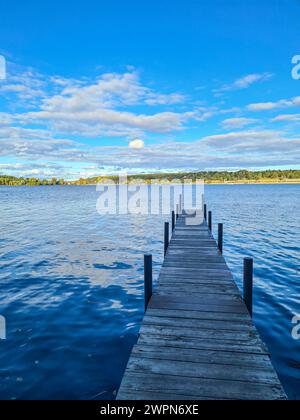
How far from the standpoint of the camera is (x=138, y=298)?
9406 mm

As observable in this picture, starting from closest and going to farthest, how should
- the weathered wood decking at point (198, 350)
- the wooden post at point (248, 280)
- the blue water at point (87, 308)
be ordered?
the weathered wood decking at point (198, 350) → the blue water at point (87, 308) → the wooden post at point (248, 280)

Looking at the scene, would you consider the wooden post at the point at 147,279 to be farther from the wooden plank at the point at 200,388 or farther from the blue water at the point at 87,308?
the wooden plank at the point at 200,388

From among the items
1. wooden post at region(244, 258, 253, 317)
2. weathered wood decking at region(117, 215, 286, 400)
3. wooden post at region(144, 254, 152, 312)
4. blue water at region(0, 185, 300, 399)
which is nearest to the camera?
weathered wood decking at region(117, 215, 286, 400)

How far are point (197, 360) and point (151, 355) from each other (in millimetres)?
772

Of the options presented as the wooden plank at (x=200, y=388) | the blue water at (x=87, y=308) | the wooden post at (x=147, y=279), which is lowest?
the blue water at (x=87, y=308)

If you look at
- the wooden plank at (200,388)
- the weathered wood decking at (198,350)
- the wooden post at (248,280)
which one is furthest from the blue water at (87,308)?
the wooden plank at (200,388)

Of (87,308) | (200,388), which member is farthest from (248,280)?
(87,308)

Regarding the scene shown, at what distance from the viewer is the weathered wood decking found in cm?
374

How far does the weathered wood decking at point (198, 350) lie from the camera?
3.74 meters

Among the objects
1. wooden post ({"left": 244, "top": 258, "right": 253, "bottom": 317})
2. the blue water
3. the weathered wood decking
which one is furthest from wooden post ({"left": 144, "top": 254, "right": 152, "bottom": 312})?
wooden post ({"left": 244, "top": 258, "right": 253, "bottom": 317})

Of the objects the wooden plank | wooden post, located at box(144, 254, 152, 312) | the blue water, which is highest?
wooden post, located at box(144, 254, 152, 312)

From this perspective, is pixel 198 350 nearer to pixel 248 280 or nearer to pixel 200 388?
pixel 200 388

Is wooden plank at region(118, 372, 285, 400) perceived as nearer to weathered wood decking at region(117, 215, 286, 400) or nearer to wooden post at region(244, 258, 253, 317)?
weathered wood decking at region(117, 215, 286, 400)

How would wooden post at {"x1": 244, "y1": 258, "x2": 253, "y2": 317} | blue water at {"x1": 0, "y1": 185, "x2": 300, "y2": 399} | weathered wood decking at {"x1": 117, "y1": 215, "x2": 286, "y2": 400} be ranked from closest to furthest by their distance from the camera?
1. weathered wood decking at {"x1": 117, "y1": 215, "x2": 286, "y2": 400}
2. blue water at {"x1": 0, "y1": 185, "x2": 300, "y2": 399}
3. wooden post at {"x1": 244, "y1": 258, "x2": 253, "y2": 317}
